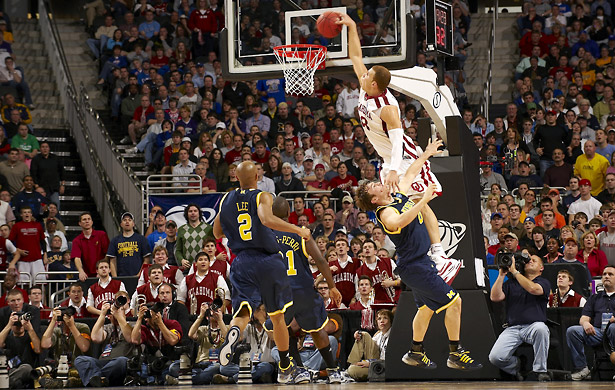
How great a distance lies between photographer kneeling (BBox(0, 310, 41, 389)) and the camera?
45.2 ft

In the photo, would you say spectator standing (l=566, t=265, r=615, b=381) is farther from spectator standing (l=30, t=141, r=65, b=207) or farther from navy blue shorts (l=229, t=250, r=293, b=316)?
spectator standing (l=30, t=141, r=65, b=207)

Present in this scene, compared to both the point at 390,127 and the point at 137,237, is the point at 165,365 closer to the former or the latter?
the point at 137,237

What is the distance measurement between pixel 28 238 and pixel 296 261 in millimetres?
6546

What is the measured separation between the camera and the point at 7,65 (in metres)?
21.9

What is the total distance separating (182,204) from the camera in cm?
1761

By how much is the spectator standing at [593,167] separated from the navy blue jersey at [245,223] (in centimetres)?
931

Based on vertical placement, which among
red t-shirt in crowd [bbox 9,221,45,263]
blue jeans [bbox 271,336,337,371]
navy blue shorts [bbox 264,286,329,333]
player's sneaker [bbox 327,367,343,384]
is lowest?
blue jeans [bbox 271,336,337,371]

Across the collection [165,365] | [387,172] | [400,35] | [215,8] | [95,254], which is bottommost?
[165,365]

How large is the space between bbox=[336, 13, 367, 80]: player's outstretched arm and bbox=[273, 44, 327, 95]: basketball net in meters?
0.89

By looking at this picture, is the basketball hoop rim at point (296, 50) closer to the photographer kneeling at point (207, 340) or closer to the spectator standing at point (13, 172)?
the photographer kneeling at point (207, 340)

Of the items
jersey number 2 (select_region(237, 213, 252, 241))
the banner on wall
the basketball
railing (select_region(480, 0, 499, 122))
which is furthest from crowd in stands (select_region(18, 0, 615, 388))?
jersey number 2 (select_region(237, 213, 252, 241))

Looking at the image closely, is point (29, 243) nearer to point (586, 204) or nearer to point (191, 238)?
point (191, 238)

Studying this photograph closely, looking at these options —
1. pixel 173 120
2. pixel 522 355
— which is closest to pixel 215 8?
pixel 173 120

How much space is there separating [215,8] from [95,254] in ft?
30.0
